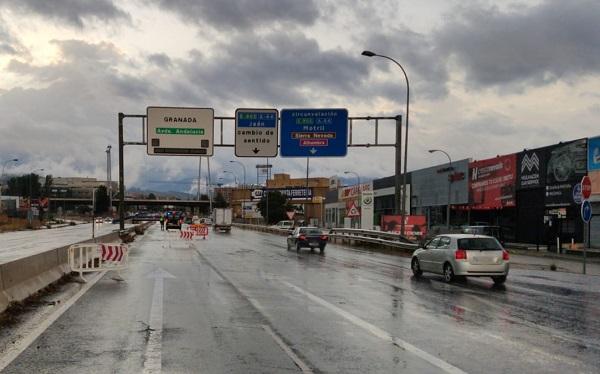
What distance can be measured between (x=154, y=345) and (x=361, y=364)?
277 cm

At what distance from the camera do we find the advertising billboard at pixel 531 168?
41562mm

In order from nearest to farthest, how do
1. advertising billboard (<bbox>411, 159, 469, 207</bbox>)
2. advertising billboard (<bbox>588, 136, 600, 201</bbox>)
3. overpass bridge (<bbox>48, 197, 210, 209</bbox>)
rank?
advertising billboard (<bbox>588, 136, 600, 201</bbox>) < advertising billboard (<bbox>411, 159, 469, 207</bbox>) < overpass bridge (<bbox>48, 197, 210, 209</bbox>)

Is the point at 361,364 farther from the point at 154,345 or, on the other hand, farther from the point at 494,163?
the point at 494,163

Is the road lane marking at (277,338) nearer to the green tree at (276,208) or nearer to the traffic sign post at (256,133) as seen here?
the traffic sign post at (256,133)

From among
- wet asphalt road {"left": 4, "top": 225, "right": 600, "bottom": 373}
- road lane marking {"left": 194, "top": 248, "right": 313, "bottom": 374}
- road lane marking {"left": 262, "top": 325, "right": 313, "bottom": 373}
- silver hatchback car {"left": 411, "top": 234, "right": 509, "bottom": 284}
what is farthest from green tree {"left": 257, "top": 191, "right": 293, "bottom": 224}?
road lane marking {"left": 262, "top": 325, "right": 313, "bottom": 373}

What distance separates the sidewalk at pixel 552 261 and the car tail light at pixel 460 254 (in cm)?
749

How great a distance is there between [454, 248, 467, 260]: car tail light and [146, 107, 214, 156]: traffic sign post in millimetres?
17134

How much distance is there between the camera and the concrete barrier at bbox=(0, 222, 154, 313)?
11.2m

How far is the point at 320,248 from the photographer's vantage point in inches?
1298

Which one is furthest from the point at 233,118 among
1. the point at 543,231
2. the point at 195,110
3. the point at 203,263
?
the point at 543,231

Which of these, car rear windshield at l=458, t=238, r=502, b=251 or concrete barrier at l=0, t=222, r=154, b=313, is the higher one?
car rear windshield at l=458, t=238, r=502, b=251

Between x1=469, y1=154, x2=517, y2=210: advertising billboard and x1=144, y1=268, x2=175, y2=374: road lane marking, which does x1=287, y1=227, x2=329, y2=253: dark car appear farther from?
x1=469, y1=154, x2=517, y2=210: advertising billboard

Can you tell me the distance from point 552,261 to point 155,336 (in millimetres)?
24223

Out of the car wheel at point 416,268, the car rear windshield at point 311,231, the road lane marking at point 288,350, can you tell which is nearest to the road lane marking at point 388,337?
the road lane marking at point 288,350
